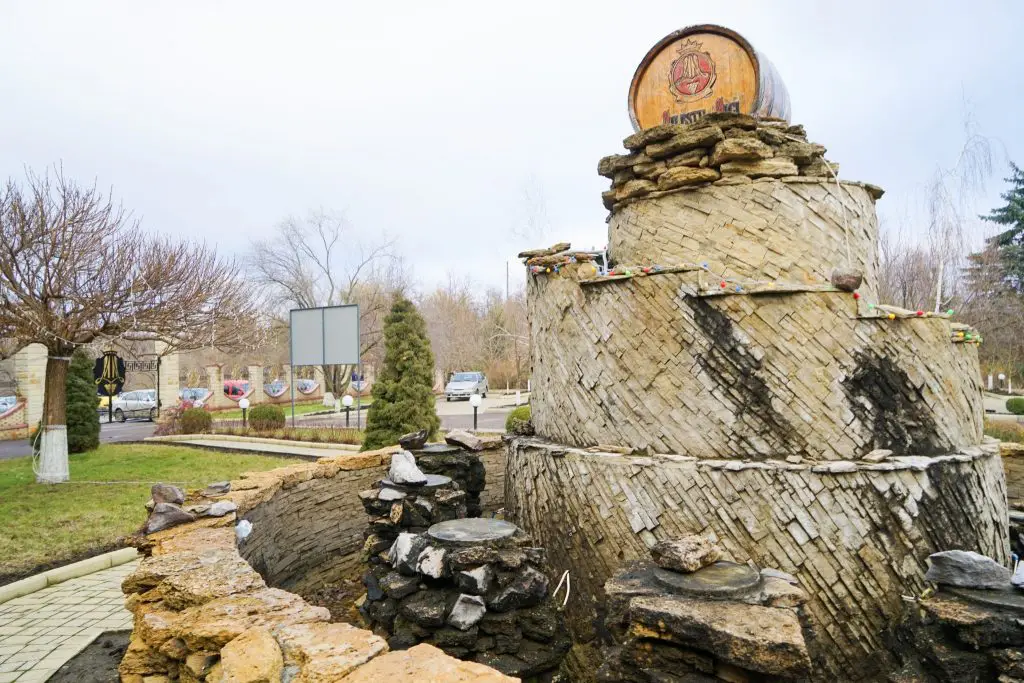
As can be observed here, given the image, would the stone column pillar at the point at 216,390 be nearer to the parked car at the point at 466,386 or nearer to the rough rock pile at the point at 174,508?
the parked car at the point at 466,386

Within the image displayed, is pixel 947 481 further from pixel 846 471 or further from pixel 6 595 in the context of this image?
pixel 6 595

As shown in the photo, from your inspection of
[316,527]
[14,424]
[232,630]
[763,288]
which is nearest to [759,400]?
[763,288]

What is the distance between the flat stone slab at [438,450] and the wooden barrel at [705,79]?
3.47 metres

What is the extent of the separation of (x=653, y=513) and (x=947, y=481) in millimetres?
1740

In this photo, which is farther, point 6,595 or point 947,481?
point 6,595

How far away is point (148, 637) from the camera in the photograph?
2.79m

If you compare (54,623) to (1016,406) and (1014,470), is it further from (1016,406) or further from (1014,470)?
(1016,406)

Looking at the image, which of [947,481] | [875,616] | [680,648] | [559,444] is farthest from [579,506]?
[947,481]

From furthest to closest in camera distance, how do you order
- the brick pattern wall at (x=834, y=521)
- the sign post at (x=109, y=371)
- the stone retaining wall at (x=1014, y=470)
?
the sign post at (x=109, y=371)
the stone retaining wall at (x=1014, y=470)
the brick pattern wall at (x=834, y=521)

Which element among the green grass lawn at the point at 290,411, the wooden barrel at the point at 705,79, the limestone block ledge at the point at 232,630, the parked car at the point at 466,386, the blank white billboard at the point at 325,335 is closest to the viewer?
the limestone block ledge at the point at 232,630

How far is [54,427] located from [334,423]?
12.0 m

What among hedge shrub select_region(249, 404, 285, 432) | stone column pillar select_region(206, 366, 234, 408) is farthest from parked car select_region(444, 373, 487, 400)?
hedge shrub select_region(249, 404, 285, 432)

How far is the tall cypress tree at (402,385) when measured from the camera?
1272 centimetres

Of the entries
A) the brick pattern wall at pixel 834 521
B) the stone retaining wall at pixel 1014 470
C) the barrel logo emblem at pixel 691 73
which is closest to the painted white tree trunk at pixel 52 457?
the brick pattern wall at pixel 834 521
